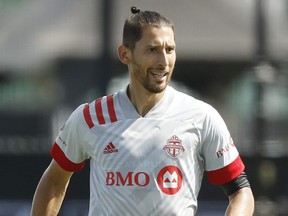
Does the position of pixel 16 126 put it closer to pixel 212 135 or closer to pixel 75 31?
pixel 75 31

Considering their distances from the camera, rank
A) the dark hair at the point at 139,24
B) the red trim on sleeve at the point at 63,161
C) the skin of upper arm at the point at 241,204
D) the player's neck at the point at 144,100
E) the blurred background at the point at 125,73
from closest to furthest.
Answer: the skin of upper arm at the point at 241,204 → the dark hair at the point at 139,24 → the player's neck at the point at 144,100 → the red trim on sleeve at the point at 63,161 → the blurred background at the point at 125,73

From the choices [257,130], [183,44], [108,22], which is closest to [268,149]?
[257,130]

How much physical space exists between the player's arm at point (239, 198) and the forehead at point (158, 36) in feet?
2.32

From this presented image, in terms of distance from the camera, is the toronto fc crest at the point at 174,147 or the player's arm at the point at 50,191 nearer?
the toronto fc crest at the point at 174,147

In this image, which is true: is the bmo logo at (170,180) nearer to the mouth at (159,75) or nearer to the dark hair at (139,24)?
the mouth at (159,75)

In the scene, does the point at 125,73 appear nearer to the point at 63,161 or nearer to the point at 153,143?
the point at 63,161

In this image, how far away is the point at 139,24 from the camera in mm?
5289

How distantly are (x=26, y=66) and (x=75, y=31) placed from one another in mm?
524

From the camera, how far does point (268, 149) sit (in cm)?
988

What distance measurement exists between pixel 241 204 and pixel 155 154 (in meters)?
0.45

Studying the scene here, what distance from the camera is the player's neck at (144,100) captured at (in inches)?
212

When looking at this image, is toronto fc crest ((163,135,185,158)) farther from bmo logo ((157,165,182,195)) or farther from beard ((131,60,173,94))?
beard ((131,60,173,94))

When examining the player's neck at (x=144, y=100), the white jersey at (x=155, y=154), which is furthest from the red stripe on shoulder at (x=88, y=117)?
the player's neck at (x=144, y=100)

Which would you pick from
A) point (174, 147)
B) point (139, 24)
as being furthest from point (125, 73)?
point (174, 147)
